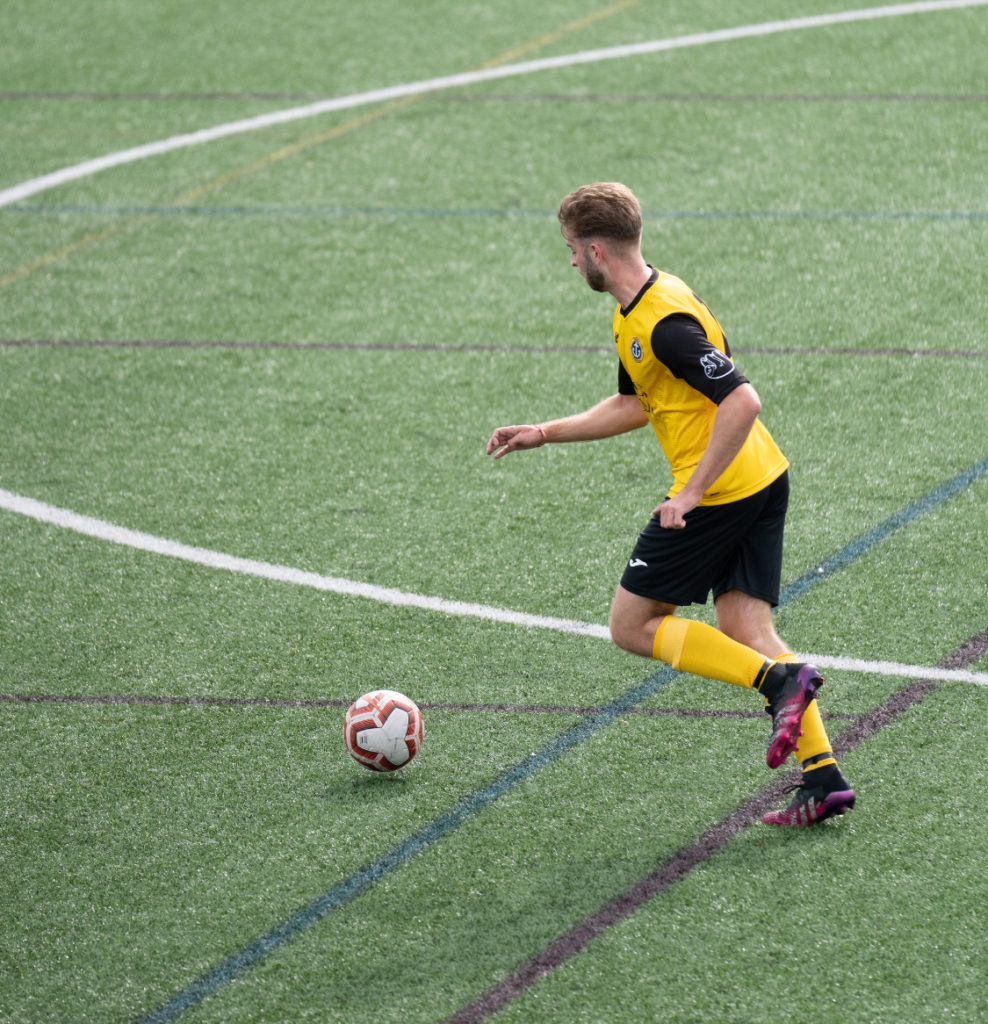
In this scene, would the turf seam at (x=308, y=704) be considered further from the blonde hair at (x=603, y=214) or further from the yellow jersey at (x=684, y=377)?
the blonde hair at (x=603, y=214)

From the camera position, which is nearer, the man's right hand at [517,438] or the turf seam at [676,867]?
the turf seam at [676,867]

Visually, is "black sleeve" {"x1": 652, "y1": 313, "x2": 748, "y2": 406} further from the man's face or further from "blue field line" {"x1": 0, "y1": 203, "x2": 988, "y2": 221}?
"blue field line" {"x1": 0, "y1": 203, "x2": 988, "y2": 221}

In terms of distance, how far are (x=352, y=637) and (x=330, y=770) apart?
82 centimetres

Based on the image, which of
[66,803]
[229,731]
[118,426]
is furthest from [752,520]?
[118,426]

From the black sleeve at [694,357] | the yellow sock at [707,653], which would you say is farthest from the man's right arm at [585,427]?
the yellow sock at [707,653]

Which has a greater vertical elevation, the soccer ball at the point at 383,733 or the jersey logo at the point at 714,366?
the jersey logo at the point at 714,366

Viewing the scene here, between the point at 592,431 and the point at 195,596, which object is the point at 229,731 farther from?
the point at 592,431

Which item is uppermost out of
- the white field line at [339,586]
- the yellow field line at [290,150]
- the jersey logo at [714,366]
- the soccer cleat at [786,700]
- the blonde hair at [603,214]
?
the blonde hair at [603,214]

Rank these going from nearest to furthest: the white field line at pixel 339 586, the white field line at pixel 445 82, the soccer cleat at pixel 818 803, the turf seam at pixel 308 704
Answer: the soccer cleat at pixel 818 803 < the turf seam at pixel 308 704 < the white field line at pixel 339 586 < the white field line at pixel 445 82

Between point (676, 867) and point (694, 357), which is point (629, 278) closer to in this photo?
point (694, 357)

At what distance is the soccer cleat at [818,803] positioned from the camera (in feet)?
13.9

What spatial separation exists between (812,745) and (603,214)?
5.45 feet

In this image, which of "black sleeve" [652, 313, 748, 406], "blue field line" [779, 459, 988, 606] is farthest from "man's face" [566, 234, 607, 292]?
"blue field line" [779, 459, 988, 606]

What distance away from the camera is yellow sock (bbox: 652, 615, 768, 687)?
4.32m
